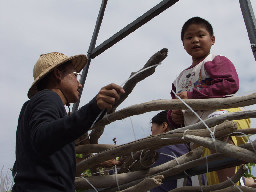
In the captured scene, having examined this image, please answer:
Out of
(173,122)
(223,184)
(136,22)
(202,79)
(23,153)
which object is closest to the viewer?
(23,153)

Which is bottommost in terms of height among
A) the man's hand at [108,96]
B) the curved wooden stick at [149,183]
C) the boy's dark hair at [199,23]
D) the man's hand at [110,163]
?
the curved wooden stick at [149,183]

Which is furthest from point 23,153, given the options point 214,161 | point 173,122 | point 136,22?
point 136,22

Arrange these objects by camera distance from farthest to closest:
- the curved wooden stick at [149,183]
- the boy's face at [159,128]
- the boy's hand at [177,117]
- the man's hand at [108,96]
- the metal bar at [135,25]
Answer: the boy's face at [159,128]
the metal bar at [135,25]
the boy's hand at [177,117]
the curved wooden stick at [149,183]
the man's hand at [108,96]

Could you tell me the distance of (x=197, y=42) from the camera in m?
1.50

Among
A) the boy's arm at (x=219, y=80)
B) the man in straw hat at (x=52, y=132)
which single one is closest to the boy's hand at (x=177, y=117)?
the boy's arm at (x=219, y=80)

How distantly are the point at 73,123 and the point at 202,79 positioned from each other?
775 mm

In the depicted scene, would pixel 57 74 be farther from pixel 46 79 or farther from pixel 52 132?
pixel 52 132

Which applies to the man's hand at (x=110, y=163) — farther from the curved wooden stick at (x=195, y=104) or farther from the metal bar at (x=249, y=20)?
the metal bar at (x=249, y=20)

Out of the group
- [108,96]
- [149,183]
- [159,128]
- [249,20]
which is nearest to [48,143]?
[108,96]

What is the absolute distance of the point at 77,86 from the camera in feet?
3.69

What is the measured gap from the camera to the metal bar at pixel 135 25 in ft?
6.02

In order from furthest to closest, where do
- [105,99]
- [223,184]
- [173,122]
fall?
[173,122], [223,184], [105,99]

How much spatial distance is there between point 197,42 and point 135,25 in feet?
1.84

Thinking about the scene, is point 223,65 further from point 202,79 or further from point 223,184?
point 223,184
